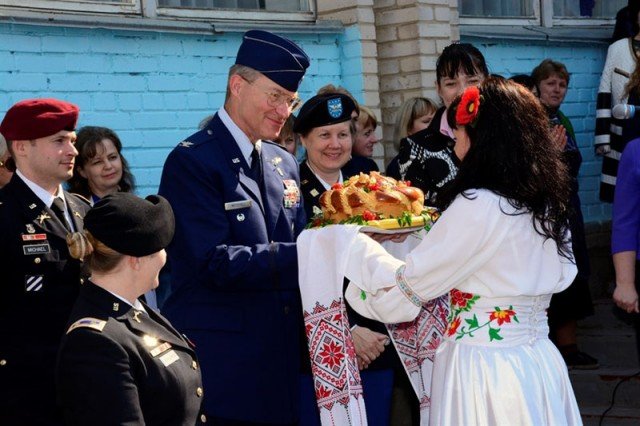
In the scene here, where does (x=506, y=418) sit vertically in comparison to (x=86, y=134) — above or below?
below

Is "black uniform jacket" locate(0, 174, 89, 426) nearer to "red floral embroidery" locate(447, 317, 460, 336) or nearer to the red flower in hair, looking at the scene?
"red floral embroidery" locate(447, 317, 460, 336)

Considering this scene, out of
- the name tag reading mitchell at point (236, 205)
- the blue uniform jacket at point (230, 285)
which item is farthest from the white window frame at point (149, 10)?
the name tag reading mitchell at point (236, 205)

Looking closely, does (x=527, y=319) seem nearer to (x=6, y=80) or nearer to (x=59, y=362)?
(x=59, y=362)

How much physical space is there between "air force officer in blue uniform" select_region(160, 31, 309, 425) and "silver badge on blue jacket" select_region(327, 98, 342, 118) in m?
0.93

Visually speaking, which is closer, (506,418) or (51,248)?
(506,418)

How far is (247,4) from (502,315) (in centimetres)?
405

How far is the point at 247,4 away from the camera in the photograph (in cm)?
734

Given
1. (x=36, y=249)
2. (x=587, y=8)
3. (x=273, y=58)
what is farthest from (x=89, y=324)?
(x=587, y=8)

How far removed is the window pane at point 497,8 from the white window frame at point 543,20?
46 millimetres

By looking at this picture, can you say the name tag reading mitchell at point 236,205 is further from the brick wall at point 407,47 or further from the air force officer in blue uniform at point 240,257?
the brick wall at point 407,47

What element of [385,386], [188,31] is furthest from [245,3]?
[385,386]

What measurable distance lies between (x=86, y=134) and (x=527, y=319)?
2.96 m

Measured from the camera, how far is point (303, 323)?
4203 millimetres

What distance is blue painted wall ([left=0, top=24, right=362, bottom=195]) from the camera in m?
6.11
